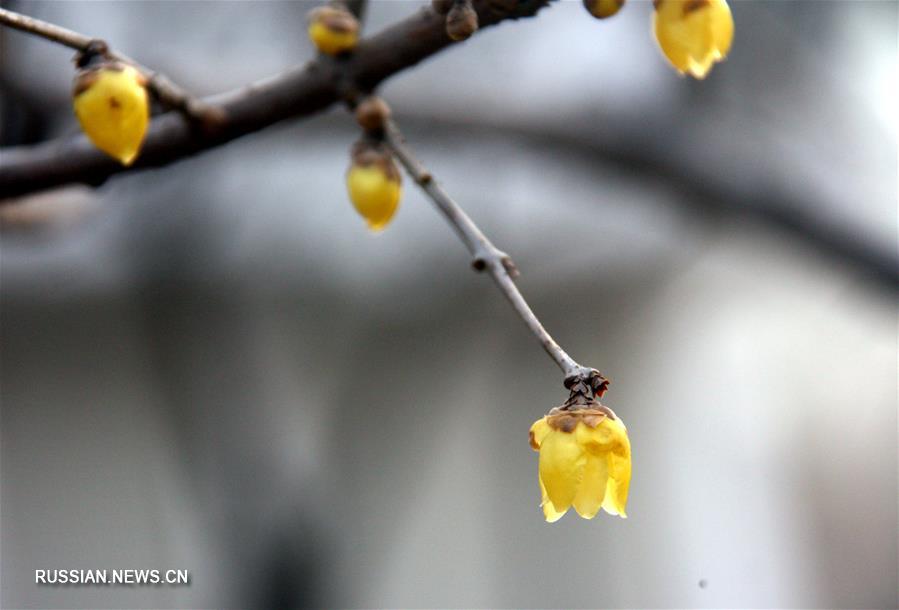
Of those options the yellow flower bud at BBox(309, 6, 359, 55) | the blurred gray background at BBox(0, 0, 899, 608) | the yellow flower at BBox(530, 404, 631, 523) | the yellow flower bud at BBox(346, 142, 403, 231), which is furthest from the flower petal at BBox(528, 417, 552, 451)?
the blurred gray background at BBox(0, 0, 899, 608)

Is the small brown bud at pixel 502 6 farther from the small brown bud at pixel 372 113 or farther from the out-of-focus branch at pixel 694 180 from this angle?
the out-of-focus branch at pixel 694 180

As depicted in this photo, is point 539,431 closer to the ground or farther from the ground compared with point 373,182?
closer to the ground

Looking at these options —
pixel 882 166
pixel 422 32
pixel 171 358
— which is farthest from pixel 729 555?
pixel 422 32

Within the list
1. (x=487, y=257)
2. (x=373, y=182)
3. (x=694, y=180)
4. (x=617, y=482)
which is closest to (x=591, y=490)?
(x=617, y=482)

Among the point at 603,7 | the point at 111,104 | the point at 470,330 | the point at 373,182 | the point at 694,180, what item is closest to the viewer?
the point at 603,7

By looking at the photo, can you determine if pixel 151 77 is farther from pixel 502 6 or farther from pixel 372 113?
pixel 502 6

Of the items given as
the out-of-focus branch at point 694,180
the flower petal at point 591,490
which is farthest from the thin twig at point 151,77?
the out-of-focus branch at point 694,180

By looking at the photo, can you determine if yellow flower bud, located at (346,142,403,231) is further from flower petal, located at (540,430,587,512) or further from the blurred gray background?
the blurred gray background
